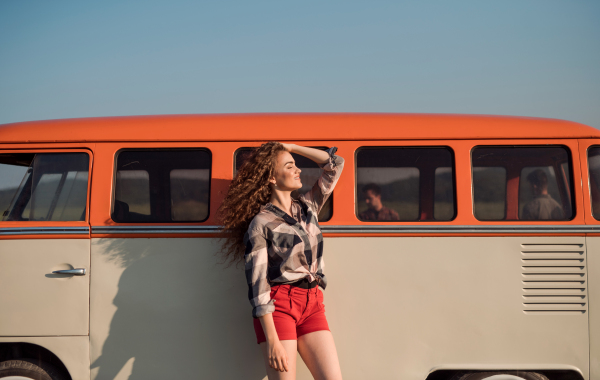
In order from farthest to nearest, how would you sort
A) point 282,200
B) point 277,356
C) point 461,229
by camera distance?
point 461,229
point 282,200
point 277,356

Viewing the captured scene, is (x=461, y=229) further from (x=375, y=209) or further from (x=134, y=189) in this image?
(x=134, y=189)

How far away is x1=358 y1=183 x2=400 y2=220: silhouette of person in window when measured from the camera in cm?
349

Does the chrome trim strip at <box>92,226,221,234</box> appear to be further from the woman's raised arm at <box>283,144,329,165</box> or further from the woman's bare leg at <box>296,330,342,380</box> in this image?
the woman's bare leg at <box>296,330,342,380</box>

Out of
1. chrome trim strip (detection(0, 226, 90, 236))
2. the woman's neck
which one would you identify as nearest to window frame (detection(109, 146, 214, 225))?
chrome trim strip (detection(0, 226, 90, 236))

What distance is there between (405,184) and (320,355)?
1.57 m

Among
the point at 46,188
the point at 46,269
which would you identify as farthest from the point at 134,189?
the point at 46,269

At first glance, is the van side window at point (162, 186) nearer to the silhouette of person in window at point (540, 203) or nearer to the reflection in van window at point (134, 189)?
the reflection in van window at point (134, 189)

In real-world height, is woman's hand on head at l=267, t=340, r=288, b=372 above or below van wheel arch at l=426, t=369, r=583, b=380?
above

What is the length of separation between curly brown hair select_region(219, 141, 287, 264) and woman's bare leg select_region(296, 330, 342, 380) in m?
0.92

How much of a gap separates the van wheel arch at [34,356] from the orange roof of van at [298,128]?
5.84 feet

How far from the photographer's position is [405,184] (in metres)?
3.54

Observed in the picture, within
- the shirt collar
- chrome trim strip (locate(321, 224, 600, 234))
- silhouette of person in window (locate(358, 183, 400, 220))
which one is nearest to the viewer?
the shirt collar

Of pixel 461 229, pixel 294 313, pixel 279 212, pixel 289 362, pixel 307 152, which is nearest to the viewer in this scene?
pixel 289 362

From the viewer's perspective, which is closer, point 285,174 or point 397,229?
point 285,174
